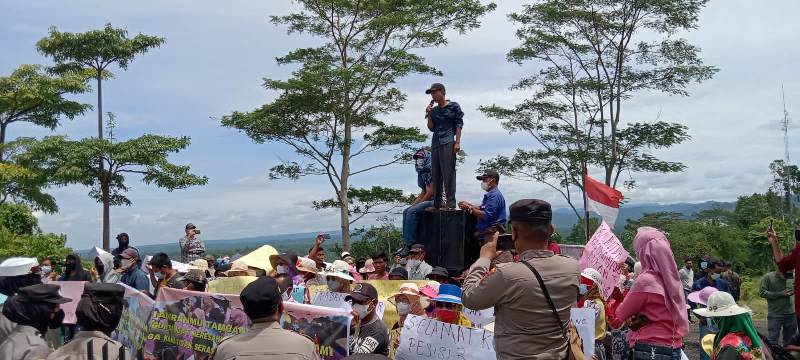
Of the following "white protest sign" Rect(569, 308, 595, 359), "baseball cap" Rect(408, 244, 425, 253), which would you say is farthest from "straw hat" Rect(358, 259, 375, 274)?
"white protest sign" Rect(569, 308, 595, 359)

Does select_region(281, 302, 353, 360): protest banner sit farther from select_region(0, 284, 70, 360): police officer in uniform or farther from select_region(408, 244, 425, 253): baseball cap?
select_region(408, 244, 425, 253): baseball cap

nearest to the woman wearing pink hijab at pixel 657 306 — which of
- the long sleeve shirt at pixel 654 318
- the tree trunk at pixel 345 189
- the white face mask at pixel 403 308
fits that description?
the long sleeve shirt at pixel 654 318

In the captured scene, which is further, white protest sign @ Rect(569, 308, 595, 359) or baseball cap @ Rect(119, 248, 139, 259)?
baseball cap @ Rect(119, 248, 139, 259)

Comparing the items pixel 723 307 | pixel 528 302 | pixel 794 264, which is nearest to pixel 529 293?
pixel 528 302

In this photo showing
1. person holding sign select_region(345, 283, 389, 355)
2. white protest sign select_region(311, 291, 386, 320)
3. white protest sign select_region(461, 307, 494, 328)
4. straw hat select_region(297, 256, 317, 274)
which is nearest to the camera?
person holding sign select_region(345, 283, 389, 355)

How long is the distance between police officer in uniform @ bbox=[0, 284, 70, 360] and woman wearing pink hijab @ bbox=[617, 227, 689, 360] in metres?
3.83

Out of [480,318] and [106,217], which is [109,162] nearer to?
[106,217]

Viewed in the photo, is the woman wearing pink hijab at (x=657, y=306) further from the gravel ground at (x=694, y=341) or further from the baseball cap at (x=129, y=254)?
the gravel ground at (x=694, y=341)

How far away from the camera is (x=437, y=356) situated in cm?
487

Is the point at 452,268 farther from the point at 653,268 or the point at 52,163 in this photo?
the point at 52,163

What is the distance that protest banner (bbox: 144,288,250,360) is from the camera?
540 centimetres

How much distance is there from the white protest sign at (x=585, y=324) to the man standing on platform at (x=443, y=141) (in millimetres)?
5176

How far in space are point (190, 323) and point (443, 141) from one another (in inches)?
219

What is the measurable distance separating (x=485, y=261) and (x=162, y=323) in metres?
3.15
